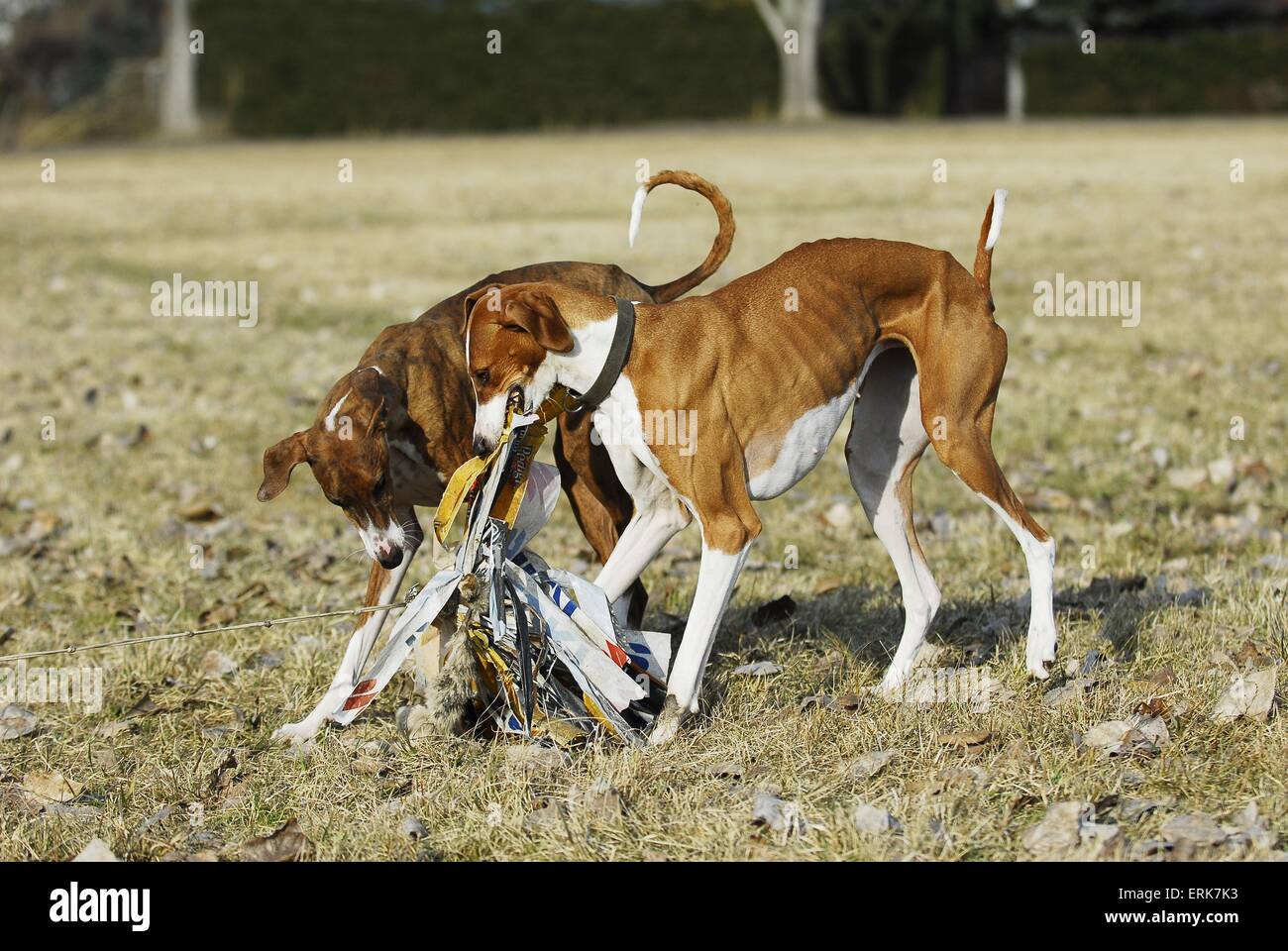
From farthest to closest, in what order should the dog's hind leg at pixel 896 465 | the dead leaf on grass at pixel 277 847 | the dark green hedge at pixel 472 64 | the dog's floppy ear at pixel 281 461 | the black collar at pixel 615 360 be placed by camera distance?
the dark green hedge at pixel 472 64
the dog's hind leg at pixel 896 465
the dog's floppy ear at pixel 281 461
the black collar at pixel 615 360
the dead leaf on grass at pixel 277 847

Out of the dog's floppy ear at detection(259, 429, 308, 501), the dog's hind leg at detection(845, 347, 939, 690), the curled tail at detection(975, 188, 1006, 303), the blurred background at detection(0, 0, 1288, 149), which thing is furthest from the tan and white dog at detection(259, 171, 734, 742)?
the blurred background at detection(0, 0, 1288, 149)

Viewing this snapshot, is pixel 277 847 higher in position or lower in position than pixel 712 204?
lower

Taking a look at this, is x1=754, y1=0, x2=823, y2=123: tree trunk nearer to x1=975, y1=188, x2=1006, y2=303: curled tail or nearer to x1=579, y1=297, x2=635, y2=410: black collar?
x1=975, y1=188, x2=1006, y2=303: curled tail

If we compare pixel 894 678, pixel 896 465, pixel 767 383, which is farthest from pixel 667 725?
pixel 896 465

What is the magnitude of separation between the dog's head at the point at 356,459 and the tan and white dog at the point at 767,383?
1.54 ft

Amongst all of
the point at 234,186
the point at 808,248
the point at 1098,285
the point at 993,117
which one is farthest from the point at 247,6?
the point at 808,248

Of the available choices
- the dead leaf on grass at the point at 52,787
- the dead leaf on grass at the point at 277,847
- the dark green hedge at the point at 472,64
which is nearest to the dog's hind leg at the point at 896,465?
the dead leaf on grass at the point at 277,847

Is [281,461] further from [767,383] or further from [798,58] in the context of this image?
[798,58]

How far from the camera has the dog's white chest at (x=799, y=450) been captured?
463 centimetres

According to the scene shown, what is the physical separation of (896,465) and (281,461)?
202cm

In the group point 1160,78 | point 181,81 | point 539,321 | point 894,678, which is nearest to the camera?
point 539,321

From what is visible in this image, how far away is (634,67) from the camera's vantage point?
4056cm

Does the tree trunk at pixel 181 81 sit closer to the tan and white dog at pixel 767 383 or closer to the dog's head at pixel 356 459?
the dog's head at pixel 356 459

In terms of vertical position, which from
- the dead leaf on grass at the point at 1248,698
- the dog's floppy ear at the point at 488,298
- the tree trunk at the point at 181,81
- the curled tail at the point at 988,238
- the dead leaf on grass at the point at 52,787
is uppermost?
the tree trunk at the point at 181,81
